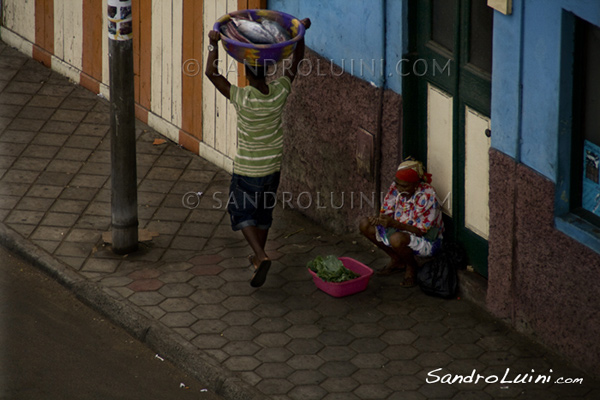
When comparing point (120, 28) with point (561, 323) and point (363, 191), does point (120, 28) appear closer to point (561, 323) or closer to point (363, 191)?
point (363, 191)

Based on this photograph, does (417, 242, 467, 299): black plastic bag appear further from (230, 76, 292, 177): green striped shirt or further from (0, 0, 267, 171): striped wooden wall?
(0, 0, 267, 171): striped wooden wall

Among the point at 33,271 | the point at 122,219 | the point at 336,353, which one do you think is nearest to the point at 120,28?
the point at 122,219

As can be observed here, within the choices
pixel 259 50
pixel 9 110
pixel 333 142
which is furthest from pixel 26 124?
pixel 259 50

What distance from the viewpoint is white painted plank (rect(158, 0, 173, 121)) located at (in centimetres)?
1164

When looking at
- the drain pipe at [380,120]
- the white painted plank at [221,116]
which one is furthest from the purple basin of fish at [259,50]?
the white painted plank at [221,116]

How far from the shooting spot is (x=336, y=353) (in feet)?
27.7

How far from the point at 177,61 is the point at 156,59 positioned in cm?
36

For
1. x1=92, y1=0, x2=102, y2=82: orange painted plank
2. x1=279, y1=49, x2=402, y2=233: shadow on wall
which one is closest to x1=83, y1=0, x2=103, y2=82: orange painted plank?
x1=92, y1=0, x2=102, y2=82: orange painted plank

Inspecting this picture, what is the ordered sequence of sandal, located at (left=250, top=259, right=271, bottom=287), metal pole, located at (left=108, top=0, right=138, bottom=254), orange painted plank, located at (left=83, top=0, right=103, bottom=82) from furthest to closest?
orange painted plank, located at (left=83, top=0, right=103, bottom=82), metal pole, located at (left=108, top=0, right=138, bottom=254), sandal, located at (left=250, top=259, right=271, bottom=287)

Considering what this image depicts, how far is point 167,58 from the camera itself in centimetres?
1181

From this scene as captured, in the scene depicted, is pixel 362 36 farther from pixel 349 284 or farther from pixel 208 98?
pixel 208 98

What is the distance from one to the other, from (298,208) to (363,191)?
95cm

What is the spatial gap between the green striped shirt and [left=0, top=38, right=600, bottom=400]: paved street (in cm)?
97

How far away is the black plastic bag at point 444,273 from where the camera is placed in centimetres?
914
